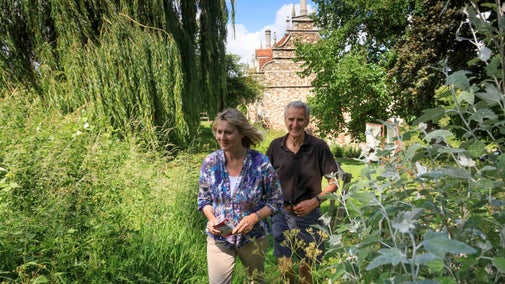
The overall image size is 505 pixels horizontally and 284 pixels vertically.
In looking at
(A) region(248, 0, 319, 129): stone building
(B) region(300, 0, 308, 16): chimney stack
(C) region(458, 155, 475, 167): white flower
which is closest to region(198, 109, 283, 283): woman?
(C) region(458, 155, 475, 167): white flower

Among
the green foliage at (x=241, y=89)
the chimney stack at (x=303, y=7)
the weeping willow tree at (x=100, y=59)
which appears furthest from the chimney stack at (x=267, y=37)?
the weeping willow tree at (x=100, y=59)

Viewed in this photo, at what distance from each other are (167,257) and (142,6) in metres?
5.56

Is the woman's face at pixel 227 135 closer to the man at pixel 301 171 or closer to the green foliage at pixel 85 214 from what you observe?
the man at pixel 301 171

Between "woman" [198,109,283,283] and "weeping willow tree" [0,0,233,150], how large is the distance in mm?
3269

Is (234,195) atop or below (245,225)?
atop

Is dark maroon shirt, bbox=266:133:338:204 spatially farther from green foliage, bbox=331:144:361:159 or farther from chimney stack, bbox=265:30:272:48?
chimney stack, bbox=265:30:272:48

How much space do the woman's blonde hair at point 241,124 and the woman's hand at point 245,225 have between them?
49 cm

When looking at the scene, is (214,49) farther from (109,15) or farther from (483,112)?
(483,112)

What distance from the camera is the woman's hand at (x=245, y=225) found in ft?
6.32

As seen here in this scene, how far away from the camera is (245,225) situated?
6.33 feet

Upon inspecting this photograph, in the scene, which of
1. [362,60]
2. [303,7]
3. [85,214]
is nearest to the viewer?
[85,214]

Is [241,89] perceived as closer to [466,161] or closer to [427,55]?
[427,55]

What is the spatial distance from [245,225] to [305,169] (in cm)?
78

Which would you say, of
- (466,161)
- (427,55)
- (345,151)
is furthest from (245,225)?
(345,151)
